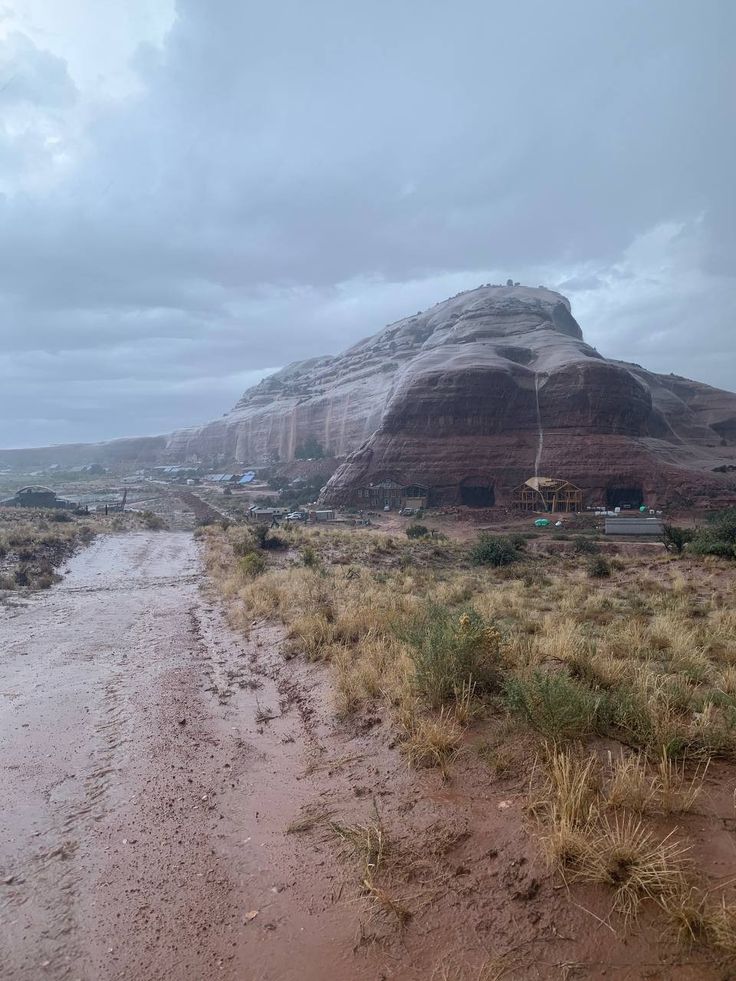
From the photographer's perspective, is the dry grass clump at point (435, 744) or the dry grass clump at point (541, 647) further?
the dry grass clump at point (435, 744)

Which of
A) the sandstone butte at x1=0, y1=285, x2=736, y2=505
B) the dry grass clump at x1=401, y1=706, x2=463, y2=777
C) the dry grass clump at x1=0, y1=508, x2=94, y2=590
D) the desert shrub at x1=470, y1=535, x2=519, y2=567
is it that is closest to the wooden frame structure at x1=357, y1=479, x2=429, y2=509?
the sandstone butte at x1=0, y1=285, x2=736, y2=505

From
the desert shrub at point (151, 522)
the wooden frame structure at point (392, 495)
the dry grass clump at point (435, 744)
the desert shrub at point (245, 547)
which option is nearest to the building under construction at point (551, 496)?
the wooden frame structure at point (392, 495)

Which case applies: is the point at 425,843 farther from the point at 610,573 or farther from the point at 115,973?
the point at 610,573

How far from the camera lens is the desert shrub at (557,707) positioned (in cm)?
518

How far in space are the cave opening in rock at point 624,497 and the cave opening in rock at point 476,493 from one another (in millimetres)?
10277

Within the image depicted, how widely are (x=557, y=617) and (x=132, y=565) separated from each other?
2234 cm

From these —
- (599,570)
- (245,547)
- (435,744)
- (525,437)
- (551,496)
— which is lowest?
(245,547)

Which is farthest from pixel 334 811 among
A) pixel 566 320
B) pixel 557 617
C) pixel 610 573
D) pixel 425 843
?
pixel 566 320

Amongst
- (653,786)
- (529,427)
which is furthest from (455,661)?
(529,427)

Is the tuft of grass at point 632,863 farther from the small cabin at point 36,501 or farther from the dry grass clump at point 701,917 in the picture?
the small cabin at point 36,501

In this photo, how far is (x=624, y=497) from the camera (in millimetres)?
51312

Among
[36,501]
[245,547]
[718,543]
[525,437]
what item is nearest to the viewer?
[718,543]

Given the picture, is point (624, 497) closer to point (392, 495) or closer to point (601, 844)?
point (392, 495)

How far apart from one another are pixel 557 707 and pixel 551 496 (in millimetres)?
47462
